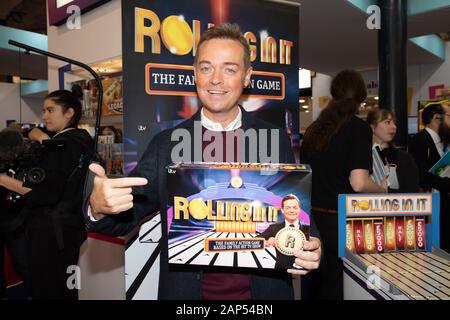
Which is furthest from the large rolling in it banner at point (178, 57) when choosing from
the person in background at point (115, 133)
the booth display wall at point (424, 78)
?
the booth display wall at point (424, 78)

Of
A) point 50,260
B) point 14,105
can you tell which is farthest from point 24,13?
point 50,260

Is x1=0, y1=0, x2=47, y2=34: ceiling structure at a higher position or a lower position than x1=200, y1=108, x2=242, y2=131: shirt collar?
Answer: higher

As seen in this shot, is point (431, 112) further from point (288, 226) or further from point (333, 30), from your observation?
point (288, 226)

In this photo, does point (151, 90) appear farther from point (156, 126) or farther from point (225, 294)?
point (225, 294)

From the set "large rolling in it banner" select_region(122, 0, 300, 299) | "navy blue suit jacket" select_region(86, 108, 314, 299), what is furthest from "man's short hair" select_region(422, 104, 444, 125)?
"navy blue suit jacket" select_region(86, 108, 314, 299)

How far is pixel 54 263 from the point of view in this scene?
2178mm

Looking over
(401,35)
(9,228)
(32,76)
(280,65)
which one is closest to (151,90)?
(280,65)

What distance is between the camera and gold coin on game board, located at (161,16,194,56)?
184 cm

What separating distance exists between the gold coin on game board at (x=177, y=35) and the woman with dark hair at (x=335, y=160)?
81 centimetres

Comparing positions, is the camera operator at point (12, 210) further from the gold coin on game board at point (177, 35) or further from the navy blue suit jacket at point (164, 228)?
the navy blue suit jacket at point (164, 228)

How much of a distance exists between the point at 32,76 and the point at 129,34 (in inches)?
341

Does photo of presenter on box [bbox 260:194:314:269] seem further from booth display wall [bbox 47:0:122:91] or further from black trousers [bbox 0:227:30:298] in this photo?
black trousers [bbox 0:227:30:298]

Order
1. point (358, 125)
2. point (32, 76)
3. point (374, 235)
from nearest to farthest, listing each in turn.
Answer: point (374, 235) < point (358, 125) < point (32, 76)

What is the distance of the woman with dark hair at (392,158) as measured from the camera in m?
2.57
